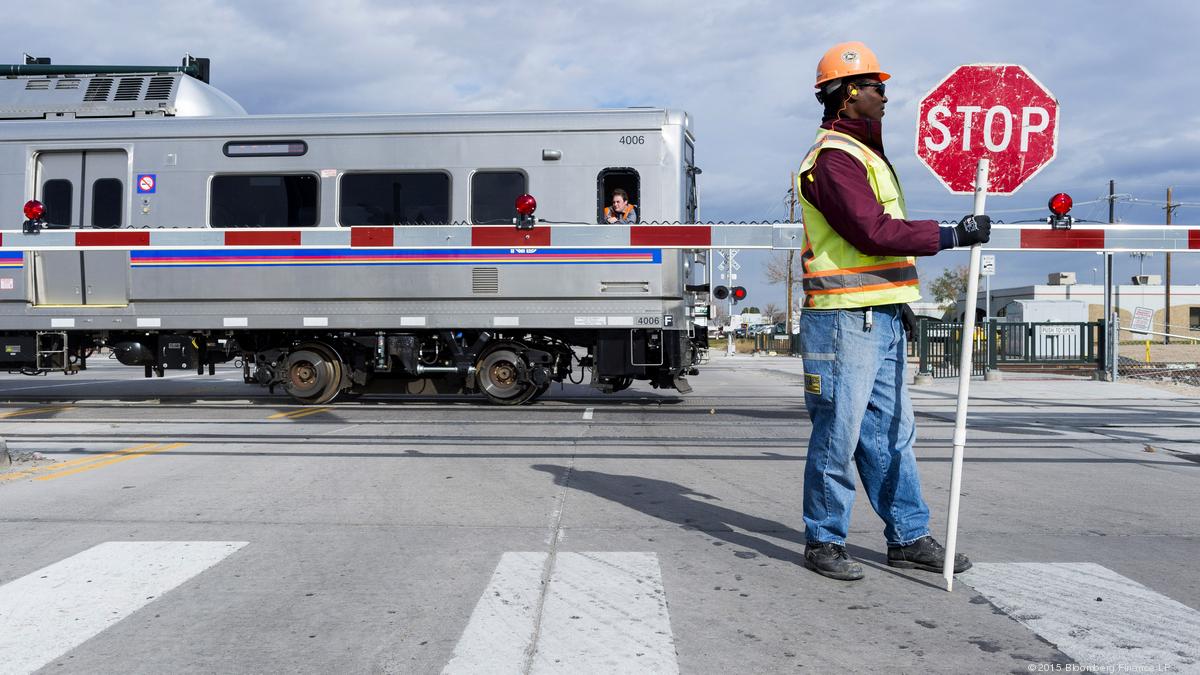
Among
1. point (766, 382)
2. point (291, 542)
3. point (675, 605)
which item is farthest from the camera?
point (766, 382)

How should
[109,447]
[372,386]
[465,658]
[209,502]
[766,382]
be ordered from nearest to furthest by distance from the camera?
[465,658] < [209,502] < [109,447] < [372,386] < [766,382]

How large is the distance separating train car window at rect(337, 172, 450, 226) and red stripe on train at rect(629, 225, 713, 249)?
9.54 feet

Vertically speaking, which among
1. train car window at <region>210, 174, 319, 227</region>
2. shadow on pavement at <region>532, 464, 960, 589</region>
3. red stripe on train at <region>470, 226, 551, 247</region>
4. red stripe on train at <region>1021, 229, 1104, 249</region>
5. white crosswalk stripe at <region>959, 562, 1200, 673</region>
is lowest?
shadow on pavement at <region>532, 464, 960, 589</region>

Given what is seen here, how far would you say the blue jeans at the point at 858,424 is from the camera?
396cm

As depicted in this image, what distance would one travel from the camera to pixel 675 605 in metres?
3.56

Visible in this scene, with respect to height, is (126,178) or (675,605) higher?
(126,178)

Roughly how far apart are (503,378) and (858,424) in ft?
27.9

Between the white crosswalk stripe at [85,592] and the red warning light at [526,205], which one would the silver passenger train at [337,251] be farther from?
the white crosswalk stripe at [85,592]

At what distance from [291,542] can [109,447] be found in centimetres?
434

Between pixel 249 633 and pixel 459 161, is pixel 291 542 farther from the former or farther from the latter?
pixel 459 161

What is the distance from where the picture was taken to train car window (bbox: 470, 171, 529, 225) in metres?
11.7

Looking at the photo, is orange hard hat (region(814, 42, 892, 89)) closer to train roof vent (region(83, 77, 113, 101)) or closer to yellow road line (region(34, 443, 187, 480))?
yellow road line (region(34, 443, 187, 480))

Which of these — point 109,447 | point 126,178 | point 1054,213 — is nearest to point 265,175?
point 126,178

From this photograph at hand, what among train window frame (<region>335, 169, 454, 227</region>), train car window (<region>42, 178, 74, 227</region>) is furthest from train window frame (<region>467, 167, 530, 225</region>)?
train car window (<region>42, 178, 74, 227</region>)
